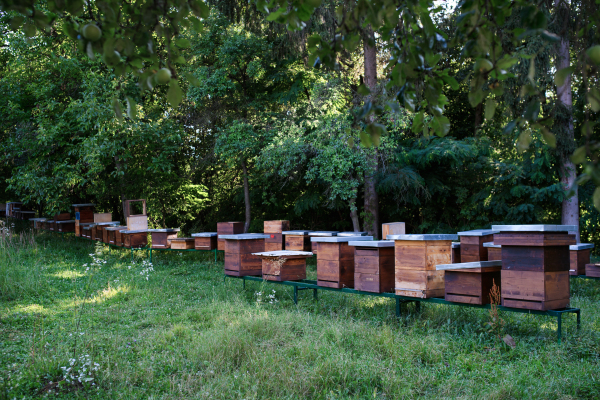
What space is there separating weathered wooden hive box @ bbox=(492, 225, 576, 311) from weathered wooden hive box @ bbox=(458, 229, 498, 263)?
6.48ft

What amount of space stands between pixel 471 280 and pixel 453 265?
9.2 inches

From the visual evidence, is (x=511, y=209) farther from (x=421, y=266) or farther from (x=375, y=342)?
(x=375, y=342)

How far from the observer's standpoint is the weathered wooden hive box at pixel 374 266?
5.45 m

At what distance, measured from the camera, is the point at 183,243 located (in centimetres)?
1046

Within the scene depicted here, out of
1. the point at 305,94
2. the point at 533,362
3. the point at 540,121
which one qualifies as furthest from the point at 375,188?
the point at 540,121

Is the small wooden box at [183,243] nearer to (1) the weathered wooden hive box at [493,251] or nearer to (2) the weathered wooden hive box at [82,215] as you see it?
(2) the weathered wooden hive box at [82,215]

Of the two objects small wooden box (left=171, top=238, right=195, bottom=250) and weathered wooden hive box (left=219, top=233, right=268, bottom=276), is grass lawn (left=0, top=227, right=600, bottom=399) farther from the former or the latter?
small wooden box (left=171, top=238, right=195, bottom=250)

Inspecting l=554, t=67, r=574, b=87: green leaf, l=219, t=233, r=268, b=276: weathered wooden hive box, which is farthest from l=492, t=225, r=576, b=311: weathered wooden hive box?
l=219, t=233, r=268, b=276: weathered wooden hive box

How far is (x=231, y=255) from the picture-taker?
7566 millimetres

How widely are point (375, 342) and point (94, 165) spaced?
348 inches

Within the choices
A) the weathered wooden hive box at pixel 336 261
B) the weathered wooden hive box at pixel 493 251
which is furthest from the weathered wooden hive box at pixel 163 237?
the weathered wooden hive box at pixel 493 251

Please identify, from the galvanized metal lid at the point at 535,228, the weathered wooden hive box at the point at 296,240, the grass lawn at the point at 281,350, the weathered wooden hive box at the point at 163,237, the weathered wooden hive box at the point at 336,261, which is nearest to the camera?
the grass lawn at the point at 281,350

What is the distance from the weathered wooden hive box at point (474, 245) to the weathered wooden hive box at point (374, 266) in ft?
5.09

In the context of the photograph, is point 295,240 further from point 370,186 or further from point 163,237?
point 370,186
